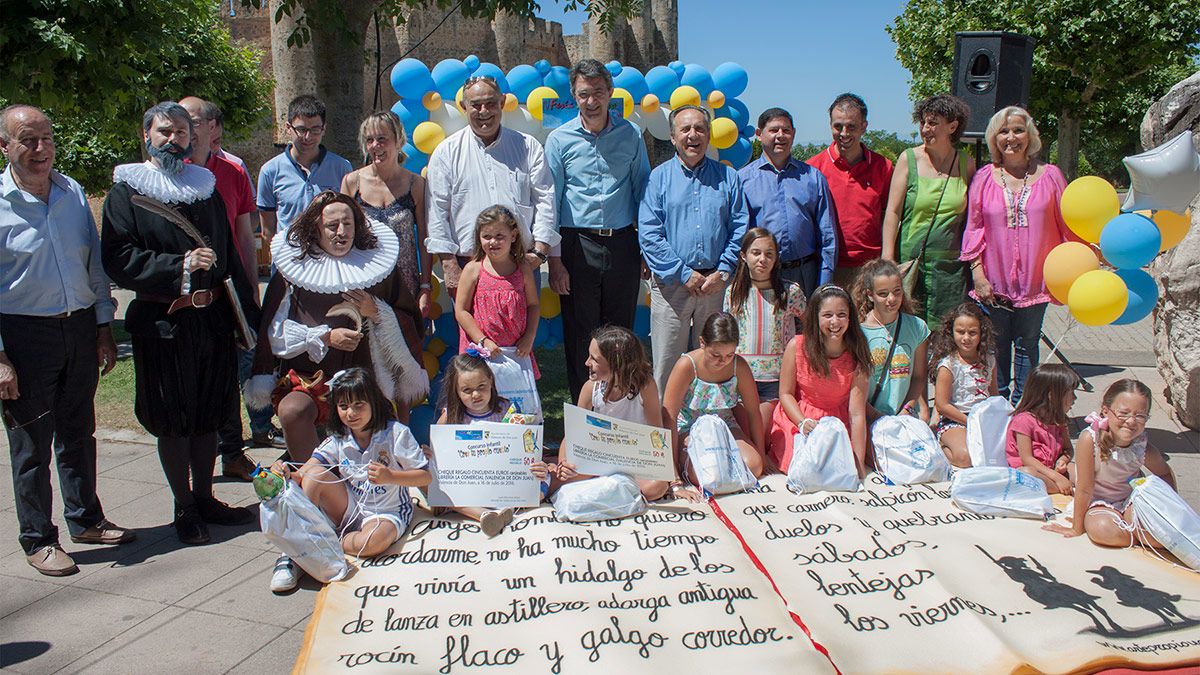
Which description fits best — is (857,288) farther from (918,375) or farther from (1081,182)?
(1081,182)

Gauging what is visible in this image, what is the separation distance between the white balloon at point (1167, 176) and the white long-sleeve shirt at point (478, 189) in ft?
9.69

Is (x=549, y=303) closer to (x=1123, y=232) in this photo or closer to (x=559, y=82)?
(x=559, y=82)

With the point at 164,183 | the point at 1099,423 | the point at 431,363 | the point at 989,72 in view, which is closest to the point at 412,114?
the point at 431,363

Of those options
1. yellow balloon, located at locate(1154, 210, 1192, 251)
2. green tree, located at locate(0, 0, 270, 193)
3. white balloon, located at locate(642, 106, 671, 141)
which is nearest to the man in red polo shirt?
yellow balloon, located at locate(1154, 210, 1192, 251)

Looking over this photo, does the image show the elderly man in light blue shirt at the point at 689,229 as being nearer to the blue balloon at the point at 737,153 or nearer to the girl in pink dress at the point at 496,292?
the girl in pink dress at the point at 496,292

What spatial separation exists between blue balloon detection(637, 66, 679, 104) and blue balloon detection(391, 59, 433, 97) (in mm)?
1850

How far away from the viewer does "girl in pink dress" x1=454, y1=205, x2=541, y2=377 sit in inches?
181

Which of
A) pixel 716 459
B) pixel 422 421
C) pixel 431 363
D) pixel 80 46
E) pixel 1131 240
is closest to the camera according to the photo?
pixel 1131 240

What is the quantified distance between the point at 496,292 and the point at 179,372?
1542mm

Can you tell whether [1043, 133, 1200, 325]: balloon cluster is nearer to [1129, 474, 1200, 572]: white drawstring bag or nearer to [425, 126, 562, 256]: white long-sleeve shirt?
[1129, 474, 1200, 572]: white drawstring bag

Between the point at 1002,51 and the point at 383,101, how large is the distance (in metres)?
22.2

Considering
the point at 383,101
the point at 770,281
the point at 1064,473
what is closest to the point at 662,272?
the point at 770,281

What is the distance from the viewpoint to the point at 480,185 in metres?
4.93

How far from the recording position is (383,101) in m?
26.0
